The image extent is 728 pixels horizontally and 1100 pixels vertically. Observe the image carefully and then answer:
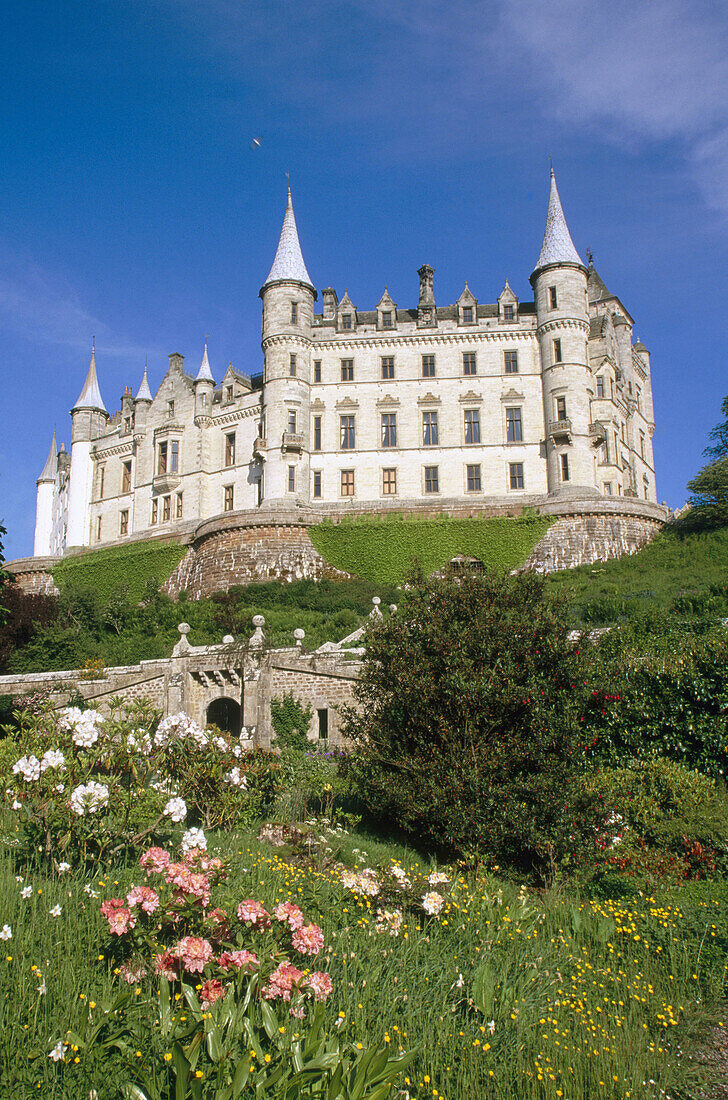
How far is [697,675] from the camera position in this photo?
1462cm

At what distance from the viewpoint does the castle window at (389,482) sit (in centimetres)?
4537

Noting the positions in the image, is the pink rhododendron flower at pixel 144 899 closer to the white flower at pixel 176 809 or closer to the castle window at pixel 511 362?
the white flower at pixel 176 809

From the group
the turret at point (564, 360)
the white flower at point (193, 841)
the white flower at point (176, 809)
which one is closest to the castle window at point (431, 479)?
the turret at point (564, 360)

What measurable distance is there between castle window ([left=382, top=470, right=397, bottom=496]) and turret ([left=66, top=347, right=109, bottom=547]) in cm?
2205

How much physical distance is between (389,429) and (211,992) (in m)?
41.6

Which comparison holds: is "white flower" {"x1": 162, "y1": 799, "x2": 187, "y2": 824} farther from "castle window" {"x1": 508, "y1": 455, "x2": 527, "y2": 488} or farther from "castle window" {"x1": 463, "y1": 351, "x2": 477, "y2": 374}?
"castle window" {"x1": 463, "y1": 351, "x2": 477, "y2": 374}

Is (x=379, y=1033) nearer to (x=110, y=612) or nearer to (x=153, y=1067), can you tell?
(x=153, y=1067)

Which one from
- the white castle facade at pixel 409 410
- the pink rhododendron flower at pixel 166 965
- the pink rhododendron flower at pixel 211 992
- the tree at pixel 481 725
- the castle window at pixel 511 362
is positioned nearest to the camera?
the pink rhododendron flower at pixel 211 992

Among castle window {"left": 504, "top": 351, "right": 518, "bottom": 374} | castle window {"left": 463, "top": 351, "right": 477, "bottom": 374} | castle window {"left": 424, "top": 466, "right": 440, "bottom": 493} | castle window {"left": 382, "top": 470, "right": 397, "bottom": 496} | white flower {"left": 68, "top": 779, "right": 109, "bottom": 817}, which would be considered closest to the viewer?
white flower {"left": 68, "top": 779, "right": 109, "bottom": 817}

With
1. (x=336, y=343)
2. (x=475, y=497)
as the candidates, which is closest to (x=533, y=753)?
(x=475, y=497)

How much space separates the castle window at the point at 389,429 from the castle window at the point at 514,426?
20.9 feet

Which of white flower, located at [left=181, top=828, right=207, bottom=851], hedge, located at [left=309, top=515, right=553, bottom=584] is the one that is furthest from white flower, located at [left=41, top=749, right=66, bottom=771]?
hedge, located at [left=309, top=515, right=553, bottom=584]

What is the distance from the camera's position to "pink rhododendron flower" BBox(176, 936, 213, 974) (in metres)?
5.98

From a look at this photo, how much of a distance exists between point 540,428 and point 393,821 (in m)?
34.7
